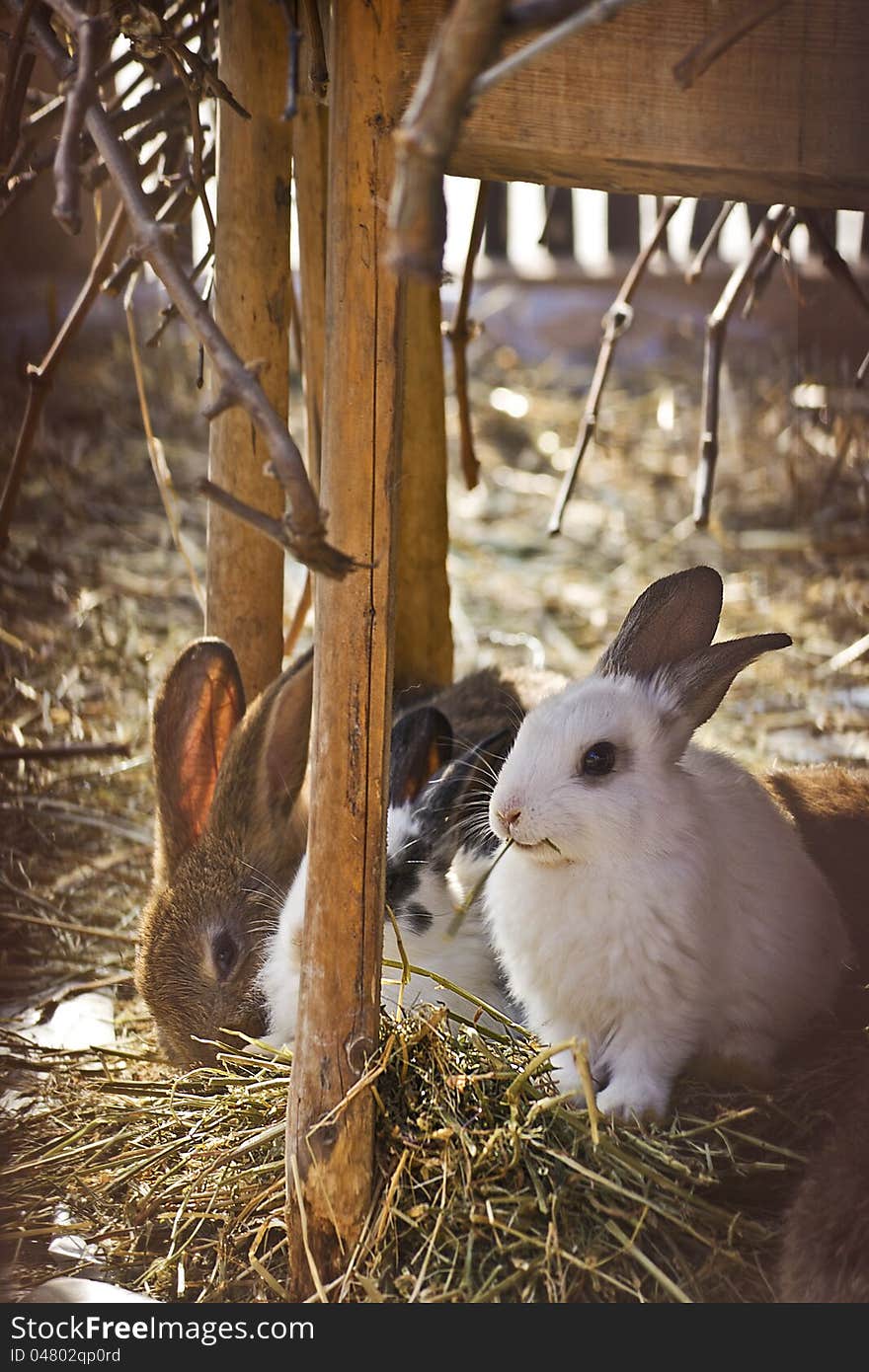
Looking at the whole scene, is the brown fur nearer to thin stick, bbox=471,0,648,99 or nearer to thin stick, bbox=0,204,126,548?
thin stick, bbox=0,204,126,548

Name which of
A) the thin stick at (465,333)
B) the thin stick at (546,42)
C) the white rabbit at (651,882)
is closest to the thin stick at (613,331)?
the thin stick at (465,333)

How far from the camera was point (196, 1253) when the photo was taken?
8.39 ft

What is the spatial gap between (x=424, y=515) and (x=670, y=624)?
1.47 metres

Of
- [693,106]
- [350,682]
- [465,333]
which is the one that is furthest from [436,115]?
[465,333]

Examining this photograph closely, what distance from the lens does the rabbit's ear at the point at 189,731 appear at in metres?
3.47

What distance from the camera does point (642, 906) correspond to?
2.58m

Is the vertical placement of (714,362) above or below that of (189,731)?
above

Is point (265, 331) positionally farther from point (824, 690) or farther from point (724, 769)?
point (824, 690)

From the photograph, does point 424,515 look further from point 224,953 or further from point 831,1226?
point 831,1226

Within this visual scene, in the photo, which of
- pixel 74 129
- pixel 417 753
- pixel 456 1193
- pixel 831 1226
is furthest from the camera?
pixel 417 753

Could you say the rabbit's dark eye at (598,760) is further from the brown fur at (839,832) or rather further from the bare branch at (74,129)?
the bare branch at (74,129)

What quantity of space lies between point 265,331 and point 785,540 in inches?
140

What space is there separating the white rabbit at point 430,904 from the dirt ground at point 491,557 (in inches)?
21.4

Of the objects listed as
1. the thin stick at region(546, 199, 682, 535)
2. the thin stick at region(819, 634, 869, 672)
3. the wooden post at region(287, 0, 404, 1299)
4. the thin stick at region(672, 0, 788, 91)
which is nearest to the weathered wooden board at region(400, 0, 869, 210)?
the wooden post at region(287, 0, 404, 1299)
